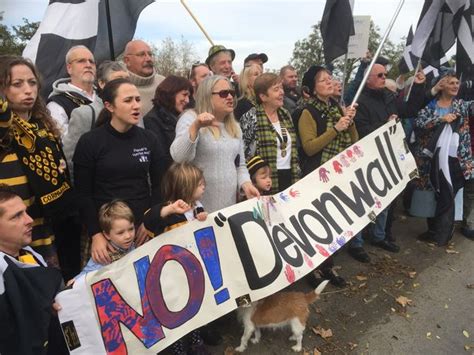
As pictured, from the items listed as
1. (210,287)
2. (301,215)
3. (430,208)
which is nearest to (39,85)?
(210,287)

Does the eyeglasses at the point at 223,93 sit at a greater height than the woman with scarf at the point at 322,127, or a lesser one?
greater

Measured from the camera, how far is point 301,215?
3479 mm

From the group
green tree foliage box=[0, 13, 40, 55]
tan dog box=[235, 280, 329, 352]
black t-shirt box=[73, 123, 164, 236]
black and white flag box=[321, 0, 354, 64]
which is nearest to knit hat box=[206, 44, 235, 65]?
black and white flag box=[321, 0, 354, 64]

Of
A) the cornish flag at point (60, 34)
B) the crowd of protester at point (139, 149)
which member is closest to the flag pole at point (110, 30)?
the cornish flag at point (60, 34)

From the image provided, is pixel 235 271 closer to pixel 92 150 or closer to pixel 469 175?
pixel 92 150

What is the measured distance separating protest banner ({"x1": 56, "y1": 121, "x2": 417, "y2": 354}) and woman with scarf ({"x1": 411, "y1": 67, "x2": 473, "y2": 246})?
1.85 m

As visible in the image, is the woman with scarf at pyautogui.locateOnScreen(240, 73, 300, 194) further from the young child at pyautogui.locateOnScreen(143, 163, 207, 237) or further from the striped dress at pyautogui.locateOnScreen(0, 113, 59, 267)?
the striped dress at pyautogui.locateOnScreen(0, 113, 59, 267)

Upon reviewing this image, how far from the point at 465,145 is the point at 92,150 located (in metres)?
4.76

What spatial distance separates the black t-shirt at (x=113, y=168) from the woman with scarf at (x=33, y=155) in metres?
0.14

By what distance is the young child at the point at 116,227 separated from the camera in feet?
8.75

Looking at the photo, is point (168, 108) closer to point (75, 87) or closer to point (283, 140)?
point (75, 87)

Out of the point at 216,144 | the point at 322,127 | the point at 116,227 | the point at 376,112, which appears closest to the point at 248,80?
the point at 322,127

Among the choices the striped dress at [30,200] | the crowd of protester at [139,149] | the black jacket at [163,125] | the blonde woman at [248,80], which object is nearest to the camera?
the striped dress at [30,200]

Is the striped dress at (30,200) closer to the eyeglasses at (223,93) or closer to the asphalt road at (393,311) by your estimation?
the eyeglasses at (223,93)
